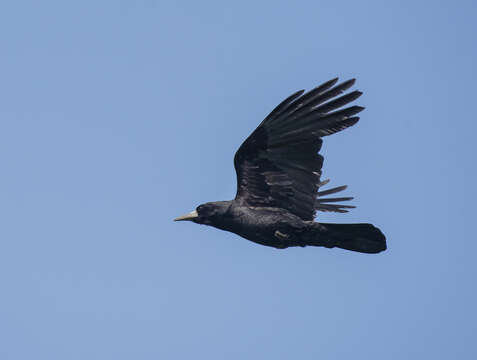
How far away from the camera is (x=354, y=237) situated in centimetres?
1516

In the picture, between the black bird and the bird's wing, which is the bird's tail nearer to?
the black bird

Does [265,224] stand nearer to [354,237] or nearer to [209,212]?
[209,212]

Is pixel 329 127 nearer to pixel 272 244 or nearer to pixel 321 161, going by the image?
pixel 321 161

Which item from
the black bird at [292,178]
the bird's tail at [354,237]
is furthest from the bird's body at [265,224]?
the bird's tail at [354,237]

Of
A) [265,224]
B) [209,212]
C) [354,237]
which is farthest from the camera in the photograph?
[209,212]

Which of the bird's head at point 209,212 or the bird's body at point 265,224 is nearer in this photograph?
the bird's body at point 265,224

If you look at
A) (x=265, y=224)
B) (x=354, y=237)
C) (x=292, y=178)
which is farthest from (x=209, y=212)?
(x=354, y=237)

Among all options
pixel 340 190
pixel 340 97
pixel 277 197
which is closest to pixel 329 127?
pixel 340 97

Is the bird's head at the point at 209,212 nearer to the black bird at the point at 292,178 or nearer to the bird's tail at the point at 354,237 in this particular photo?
the black bird at the point at 292,178

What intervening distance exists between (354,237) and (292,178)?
4.42 feet

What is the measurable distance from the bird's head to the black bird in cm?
5

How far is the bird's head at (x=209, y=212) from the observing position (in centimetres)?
1591

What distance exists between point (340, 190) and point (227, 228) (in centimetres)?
332

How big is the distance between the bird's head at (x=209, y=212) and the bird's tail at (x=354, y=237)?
172 centimetres
